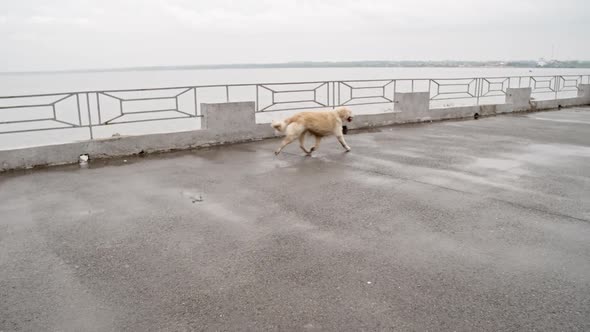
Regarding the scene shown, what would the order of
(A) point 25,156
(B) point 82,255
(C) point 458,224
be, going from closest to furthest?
(B) point 82,255
(C) point 458,224
(A) point 25,156

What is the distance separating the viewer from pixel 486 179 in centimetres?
782

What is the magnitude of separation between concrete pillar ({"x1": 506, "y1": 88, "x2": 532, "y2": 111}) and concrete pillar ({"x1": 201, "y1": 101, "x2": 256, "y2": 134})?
11509mm

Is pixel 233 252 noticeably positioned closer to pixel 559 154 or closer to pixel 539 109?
pixel 559 154

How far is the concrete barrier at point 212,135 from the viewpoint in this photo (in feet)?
29.9

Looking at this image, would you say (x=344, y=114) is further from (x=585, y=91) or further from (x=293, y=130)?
(x=585, y=91)

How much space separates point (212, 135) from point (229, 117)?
63 cm

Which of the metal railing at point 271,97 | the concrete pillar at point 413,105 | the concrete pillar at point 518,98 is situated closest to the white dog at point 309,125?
the metal railing at point 271,97

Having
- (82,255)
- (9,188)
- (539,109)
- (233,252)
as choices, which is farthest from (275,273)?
(539,109)

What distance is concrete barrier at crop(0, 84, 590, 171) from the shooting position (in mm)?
9109

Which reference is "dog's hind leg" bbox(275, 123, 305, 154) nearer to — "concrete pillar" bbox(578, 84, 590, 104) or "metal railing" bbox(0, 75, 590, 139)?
"metal railing" bbox(0, 75, 590, 139)

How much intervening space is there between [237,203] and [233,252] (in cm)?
179

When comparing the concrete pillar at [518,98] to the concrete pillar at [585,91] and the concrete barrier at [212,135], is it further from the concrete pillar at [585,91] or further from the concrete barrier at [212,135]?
the concrete pillar at [585,91]

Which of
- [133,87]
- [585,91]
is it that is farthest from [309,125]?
[133,87]

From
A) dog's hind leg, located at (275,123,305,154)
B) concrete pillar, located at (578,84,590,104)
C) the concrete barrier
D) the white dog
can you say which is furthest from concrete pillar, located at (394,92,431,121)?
concrete pillar, located at (578,84,590,104)
